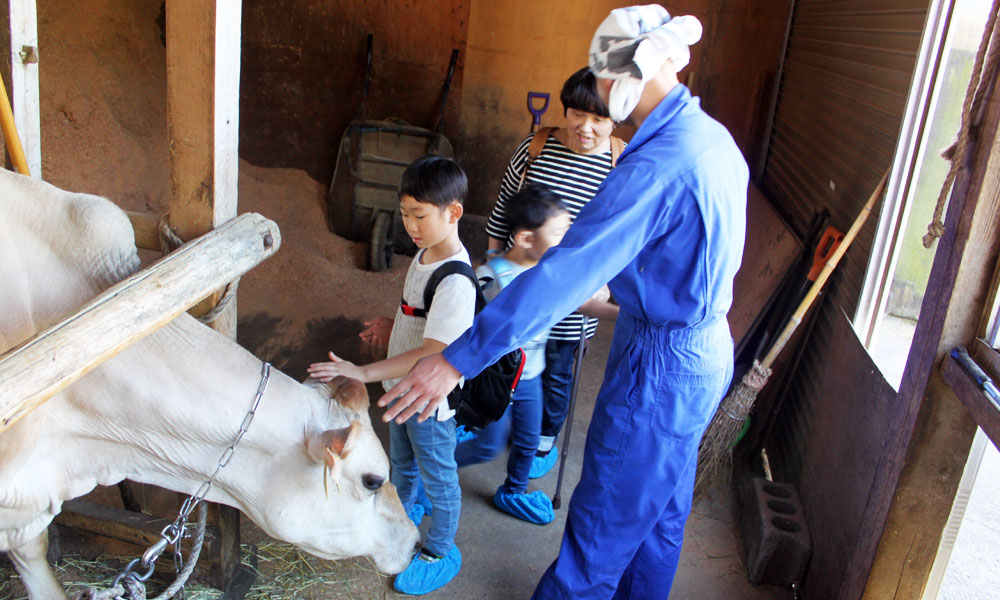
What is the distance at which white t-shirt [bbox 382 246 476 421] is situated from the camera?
2.39 meters

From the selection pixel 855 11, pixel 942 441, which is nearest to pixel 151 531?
pixel 942 441

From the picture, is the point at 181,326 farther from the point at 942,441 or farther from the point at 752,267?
the point at 752,267

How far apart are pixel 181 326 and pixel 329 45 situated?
563cm

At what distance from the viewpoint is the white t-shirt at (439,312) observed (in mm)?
2387

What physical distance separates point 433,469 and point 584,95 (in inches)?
64.8

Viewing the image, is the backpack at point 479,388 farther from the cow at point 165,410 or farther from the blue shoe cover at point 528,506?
the blue shoe cover at point 528,506

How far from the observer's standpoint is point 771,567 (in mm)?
3271

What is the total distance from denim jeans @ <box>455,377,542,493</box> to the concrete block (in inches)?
41.3

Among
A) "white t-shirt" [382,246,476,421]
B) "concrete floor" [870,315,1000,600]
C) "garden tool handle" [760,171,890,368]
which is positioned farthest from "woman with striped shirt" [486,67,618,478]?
"concrete floor" [870,315,1000,600]

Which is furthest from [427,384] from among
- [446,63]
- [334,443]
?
[446,63]

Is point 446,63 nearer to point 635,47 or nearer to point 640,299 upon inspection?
point 635,47

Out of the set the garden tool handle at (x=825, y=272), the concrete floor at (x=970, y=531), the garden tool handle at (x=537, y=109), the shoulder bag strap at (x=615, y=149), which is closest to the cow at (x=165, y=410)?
the shoulder bag strap at (x=615, y=149)

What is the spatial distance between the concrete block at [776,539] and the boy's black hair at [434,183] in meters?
1.99

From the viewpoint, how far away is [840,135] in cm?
450
